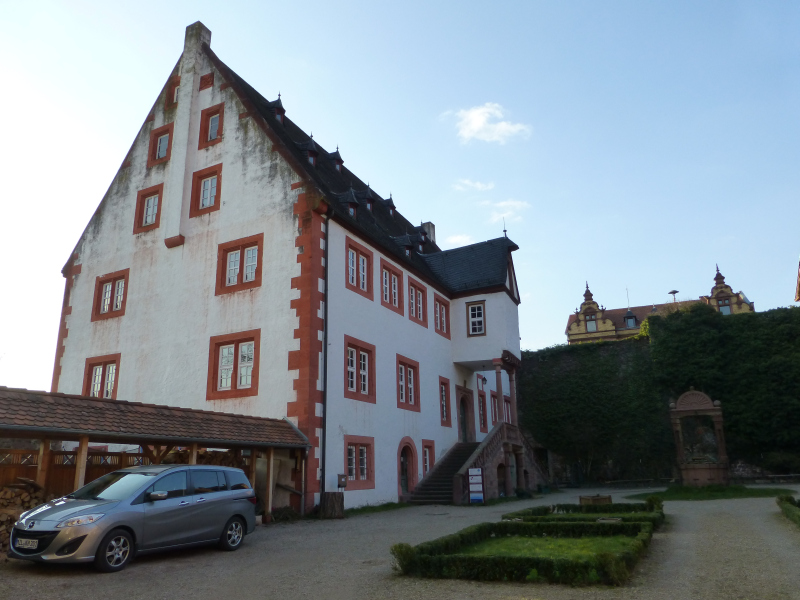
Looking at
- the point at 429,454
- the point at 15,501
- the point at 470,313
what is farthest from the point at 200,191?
the point at 15,501

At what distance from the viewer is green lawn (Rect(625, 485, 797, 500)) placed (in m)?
22.4

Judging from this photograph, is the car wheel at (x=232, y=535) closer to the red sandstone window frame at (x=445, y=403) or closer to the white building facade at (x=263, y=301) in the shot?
the white building facade at (x=263, y=301)

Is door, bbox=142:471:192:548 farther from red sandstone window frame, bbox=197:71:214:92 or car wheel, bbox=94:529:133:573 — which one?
red sandstone window frame, bbox=197:71:214:92

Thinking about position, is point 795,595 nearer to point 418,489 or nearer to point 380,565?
point 380,565

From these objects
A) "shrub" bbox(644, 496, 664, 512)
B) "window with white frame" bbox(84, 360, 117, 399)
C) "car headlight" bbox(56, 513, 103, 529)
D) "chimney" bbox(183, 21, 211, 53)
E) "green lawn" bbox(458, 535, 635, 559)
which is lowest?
"green lawn" bbox(458, 535, 635, 559)

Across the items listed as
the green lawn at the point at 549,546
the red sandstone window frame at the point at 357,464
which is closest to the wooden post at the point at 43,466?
the green lawn at the point at 549,546

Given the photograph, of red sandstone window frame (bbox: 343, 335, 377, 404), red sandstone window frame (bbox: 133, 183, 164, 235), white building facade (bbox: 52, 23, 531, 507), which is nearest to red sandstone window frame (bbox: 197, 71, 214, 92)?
white building facade (bbox: 52, 23, 531, 507)

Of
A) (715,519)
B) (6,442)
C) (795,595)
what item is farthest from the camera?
(6,442)

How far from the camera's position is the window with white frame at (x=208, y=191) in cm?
2253

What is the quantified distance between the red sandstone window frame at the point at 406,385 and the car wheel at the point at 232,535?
1185 centimetres

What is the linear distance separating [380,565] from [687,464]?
20.6 metres

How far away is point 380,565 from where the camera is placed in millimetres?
9578

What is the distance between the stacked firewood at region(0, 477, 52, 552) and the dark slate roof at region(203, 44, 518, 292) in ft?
38.1

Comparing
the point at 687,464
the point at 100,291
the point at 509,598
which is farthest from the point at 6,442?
the point at 687,464
